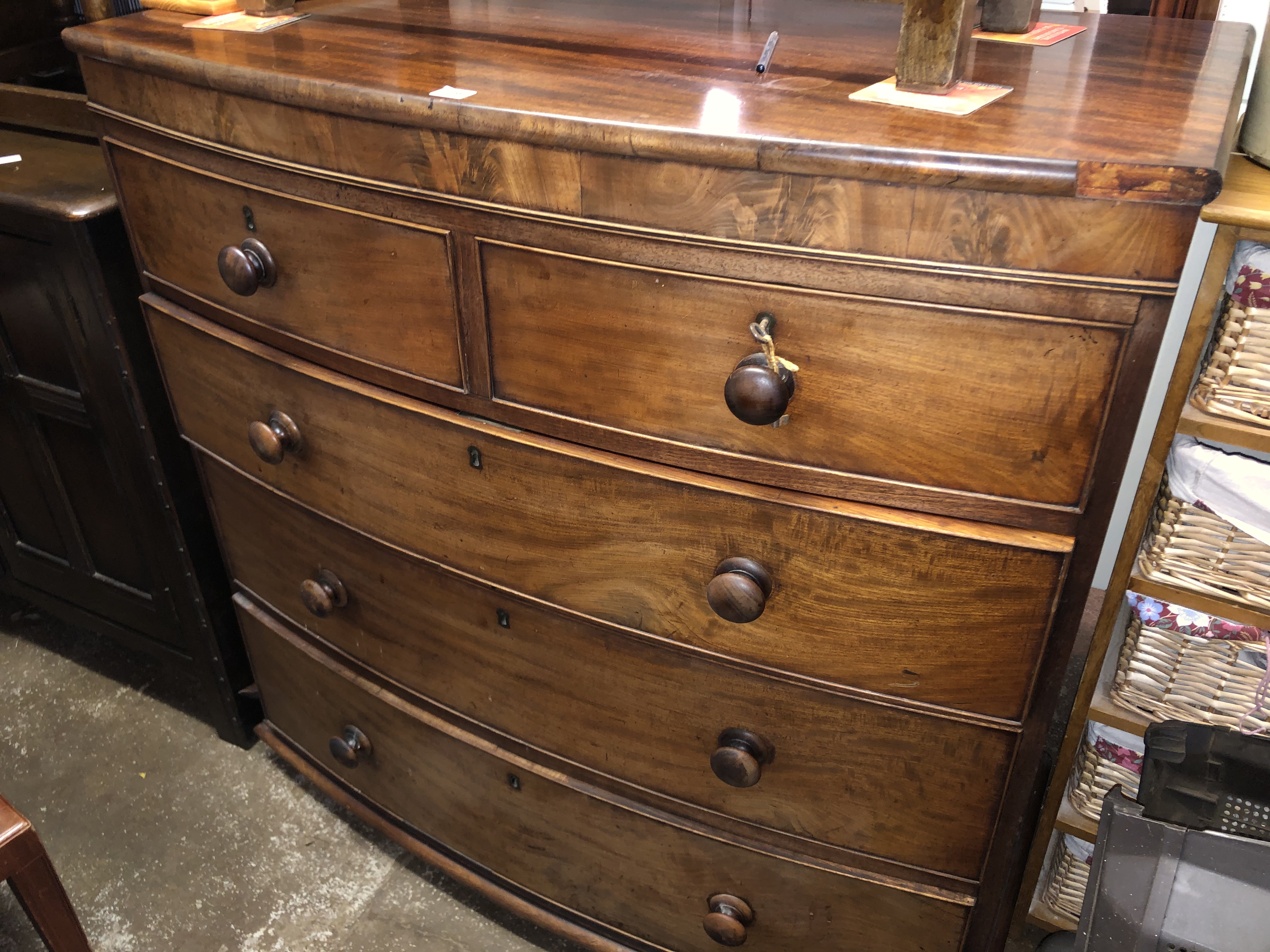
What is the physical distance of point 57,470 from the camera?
5.35 ft

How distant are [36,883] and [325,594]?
442 millimetres

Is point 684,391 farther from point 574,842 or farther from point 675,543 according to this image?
point 574,842

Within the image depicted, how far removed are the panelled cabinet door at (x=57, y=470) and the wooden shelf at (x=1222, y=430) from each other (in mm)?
1390

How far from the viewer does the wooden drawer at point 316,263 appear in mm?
918

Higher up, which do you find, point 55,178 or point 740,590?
point 55,178

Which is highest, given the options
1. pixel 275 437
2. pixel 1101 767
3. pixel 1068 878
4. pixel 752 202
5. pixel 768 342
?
pixel 752 202

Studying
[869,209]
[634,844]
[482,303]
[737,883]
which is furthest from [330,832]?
[869,209]

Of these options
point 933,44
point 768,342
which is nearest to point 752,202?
point 768,342

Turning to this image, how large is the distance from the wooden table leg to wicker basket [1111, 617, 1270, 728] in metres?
1.21

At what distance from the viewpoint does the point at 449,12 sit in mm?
1158

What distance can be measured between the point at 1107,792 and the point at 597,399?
0.72 m

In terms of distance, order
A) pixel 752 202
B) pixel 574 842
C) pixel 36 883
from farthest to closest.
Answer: pixel 574 842 → pixel 36 883 → pixel 752 202

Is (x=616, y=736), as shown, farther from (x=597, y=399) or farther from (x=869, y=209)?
(x=869, y=209)

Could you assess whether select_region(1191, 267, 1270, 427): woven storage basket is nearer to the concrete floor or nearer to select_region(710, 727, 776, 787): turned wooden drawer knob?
select_region(710, 727, 776, 787): turned wooden drawer knob
